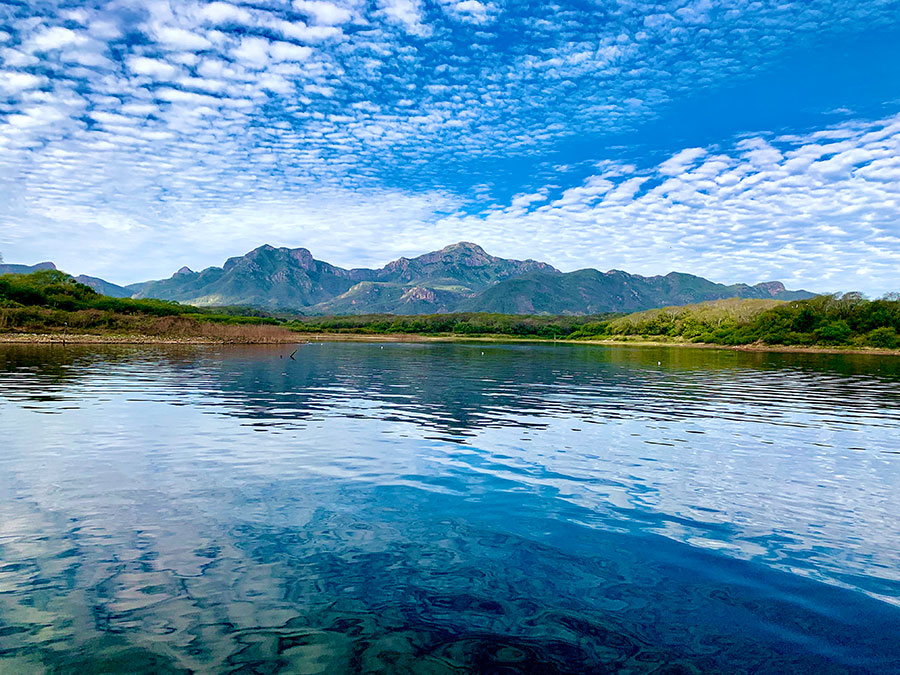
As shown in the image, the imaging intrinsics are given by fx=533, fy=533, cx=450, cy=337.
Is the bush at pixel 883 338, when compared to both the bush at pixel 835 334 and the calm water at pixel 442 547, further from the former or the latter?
the calm water at pixel 442 547

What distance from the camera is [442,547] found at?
567 inches

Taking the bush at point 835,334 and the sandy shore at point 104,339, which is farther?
the bush at point 835,334

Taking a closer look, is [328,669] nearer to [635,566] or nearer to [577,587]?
[577,587]

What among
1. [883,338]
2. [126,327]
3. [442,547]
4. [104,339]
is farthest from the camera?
[883,338]

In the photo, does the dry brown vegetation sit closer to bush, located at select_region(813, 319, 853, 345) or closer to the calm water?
the calm water

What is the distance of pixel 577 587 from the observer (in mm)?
12250

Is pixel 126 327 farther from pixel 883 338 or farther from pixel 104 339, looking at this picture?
pixel 883 338

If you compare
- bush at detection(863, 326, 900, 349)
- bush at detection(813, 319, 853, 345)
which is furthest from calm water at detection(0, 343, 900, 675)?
bush at detection(813, 319, 853, 345)

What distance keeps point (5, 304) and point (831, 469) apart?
21751cm

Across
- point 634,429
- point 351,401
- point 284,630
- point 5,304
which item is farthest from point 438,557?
point 5,304

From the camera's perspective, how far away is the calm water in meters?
9.59

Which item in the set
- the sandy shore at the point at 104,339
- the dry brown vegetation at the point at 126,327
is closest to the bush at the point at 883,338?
the dry brown vegetation at the point at 126,327

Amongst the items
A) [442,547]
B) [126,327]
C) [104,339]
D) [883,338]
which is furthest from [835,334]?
[126,327]

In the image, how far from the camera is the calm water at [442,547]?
9594 mm
